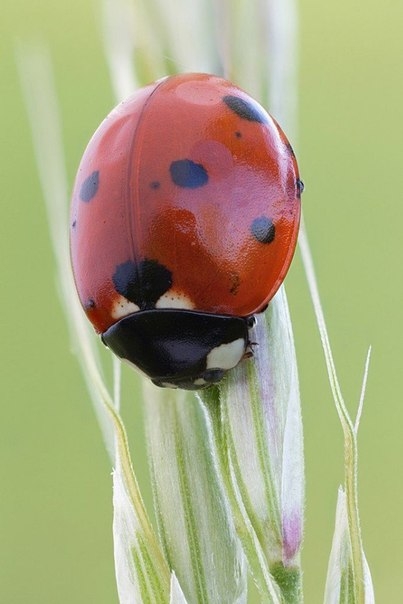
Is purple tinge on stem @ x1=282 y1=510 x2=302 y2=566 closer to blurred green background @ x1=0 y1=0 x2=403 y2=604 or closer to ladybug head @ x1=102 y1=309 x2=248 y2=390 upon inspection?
ladybug head @ x1=102 y1=309 x2=248 y2=390

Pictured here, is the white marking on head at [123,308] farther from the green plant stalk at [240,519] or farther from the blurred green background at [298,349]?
the blurred green background at [298,349]

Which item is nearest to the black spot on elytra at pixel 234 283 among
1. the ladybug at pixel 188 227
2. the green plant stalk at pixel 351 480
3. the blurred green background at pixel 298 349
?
the ladybug at pixel 188 227

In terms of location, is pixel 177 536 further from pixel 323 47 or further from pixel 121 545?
pixel 323 47

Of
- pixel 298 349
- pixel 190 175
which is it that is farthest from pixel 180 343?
pixel 298 349

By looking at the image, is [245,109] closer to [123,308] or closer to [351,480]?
[123,308]

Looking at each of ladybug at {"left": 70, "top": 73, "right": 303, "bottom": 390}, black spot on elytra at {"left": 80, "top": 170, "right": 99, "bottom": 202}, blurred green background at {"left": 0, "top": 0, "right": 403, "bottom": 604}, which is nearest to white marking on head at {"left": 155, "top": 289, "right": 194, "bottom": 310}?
ladybug at {"left": 70, "top": 73, "right": 303, "bottom": 390}

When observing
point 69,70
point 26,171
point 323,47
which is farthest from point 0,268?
point 323,47
